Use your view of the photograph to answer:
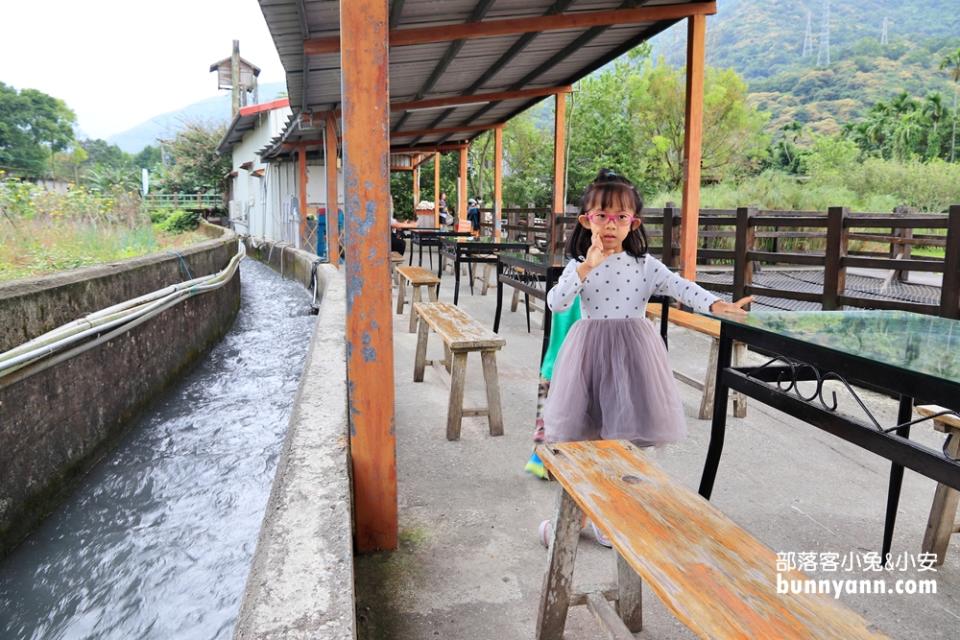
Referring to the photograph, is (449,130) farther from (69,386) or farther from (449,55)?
(69,386)

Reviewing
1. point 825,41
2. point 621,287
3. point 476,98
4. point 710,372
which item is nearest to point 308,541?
point 621,287

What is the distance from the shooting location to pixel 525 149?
34750mm

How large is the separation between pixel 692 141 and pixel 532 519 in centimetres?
507

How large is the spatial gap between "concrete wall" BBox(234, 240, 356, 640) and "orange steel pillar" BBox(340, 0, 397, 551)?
150 millimetres

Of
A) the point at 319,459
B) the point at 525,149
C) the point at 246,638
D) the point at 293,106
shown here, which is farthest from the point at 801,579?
the point at 525,149

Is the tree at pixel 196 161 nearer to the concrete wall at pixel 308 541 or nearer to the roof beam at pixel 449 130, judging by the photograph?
the roof beam at pixel 449 130

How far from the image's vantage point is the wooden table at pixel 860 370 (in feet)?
5.86

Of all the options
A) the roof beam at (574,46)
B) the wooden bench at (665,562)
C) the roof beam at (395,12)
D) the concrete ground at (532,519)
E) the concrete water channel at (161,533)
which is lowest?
the concrete water channel at (161,533)

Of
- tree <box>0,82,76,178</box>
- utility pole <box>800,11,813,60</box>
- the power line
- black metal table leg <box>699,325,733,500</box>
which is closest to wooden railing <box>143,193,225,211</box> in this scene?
tree <box>0,82,76,178</box>

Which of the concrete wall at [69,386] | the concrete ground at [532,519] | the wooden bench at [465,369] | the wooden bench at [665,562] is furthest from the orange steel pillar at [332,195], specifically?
the wooden bench at [665,562]

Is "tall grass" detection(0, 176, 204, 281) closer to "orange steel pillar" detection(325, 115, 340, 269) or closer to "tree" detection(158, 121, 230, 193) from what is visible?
"orange steel pillar" detection(325, 115, 340, 269)

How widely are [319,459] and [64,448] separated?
2.74 metres

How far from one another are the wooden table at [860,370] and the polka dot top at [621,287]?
26cm

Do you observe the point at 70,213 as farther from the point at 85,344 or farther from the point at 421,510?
the point at 421,510
